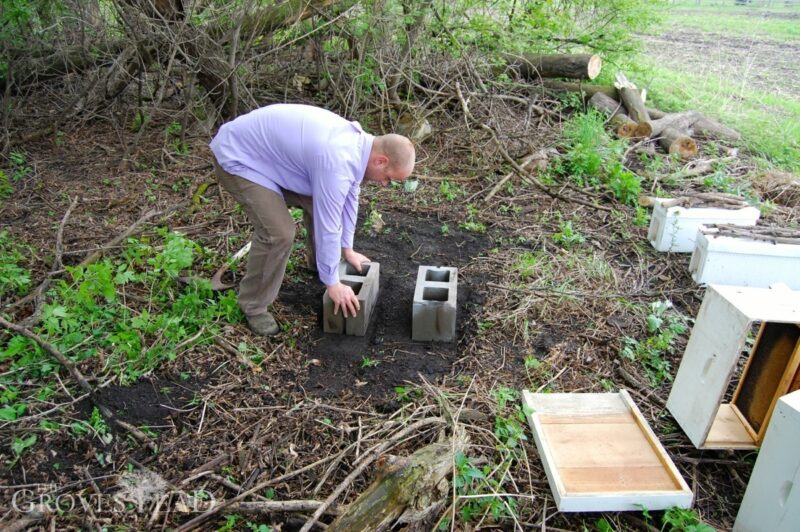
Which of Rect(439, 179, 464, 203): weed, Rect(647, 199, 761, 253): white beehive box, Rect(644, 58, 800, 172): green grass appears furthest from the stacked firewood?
Rect(647, 199, 761, 253): white beehive box

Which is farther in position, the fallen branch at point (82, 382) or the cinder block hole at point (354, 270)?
the cinder block hole at point (354, 270)

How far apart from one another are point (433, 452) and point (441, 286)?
Answer: 4.99 feet

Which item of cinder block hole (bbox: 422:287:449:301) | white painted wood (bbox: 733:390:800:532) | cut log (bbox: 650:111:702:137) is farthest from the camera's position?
cut log (bbox: 650:111:702:137)

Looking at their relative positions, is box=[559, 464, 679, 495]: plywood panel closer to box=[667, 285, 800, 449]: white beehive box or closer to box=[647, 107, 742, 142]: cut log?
box=[667, 285, 800, 449]: white beehive box

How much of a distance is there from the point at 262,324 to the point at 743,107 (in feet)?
28.3

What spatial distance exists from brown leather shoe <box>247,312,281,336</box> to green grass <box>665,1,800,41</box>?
16017 mm

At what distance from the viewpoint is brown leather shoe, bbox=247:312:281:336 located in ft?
11.0

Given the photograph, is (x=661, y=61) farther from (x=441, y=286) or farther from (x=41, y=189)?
(x=41, y=189)

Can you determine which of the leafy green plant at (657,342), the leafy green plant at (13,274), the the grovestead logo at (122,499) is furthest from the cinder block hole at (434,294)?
the leafy green plant at (13,274)

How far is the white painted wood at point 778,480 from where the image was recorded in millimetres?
1964

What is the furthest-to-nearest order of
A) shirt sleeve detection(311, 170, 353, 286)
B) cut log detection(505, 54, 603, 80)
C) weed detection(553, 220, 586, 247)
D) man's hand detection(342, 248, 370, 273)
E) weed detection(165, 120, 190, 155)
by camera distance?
cut log detection(505, 54, 603, 80) < weed detection(165, 120, 190, 155) < weed detection(553, 220, 586, 247) < man's hand detection(342, 248, 370, 273) < shirt sleeve detection(311, 170, 353, 286)

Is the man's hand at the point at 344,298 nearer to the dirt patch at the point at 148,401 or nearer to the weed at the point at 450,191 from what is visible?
the dirt patch at the point at 148,401

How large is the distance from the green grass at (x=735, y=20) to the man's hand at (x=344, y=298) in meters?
15.8

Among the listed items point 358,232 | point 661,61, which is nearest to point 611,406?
point 358,232
